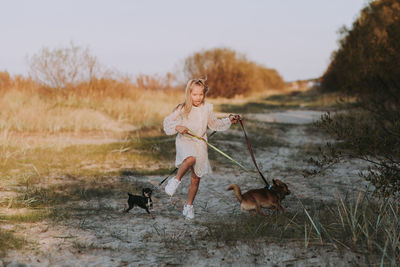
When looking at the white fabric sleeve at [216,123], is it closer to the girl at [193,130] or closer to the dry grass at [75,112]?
the girl at [193,130]

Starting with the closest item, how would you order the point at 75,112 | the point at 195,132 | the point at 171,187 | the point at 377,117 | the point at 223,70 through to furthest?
1. the point at 171,187
2. the point at 195,132
3. the point at 377,117
4. the point at 75,112
5. the point at 223,70

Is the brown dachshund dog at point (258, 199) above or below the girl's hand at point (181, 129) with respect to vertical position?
below

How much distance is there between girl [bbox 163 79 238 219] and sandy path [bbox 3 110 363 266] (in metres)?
0.43

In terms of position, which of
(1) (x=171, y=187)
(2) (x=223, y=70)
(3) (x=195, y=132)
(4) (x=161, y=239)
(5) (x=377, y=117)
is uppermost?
(2) (x=223, y=70)

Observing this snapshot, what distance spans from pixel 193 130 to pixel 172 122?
29 cm

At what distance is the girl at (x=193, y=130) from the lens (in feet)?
16.6

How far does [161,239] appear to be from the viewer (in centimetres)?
418

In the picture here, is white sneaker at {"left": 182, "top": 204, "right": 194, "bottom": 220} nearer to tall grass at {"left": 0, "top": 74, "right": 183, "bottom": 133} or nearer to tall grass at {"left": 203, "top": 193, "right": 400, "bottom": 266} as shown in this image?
tall grass at {"left": 203, "top": 193, "right": 400, "bottom": 266}

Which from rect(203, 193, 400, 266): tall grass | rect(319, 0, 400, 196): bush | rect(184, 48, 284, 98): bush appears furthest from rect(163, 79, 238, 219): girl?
rect(184, 48, 284, 98): bush

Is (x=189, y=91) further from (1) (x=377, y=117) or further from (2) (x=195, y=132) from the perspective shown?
(1) (x=377, y=117)

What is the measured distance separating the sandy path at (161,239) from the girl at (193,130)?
1.41ft

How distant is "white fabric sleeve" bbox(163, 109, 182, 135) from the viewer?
5051mm

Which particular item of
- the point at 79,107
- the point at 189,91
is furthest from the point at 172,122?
the point at 79,107

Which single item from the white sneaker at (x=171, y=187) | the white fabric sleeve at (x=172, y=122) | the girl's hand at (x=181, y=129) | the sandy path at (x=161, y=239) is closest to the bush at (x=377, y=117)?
the sandy path at (x=161, y=239)
